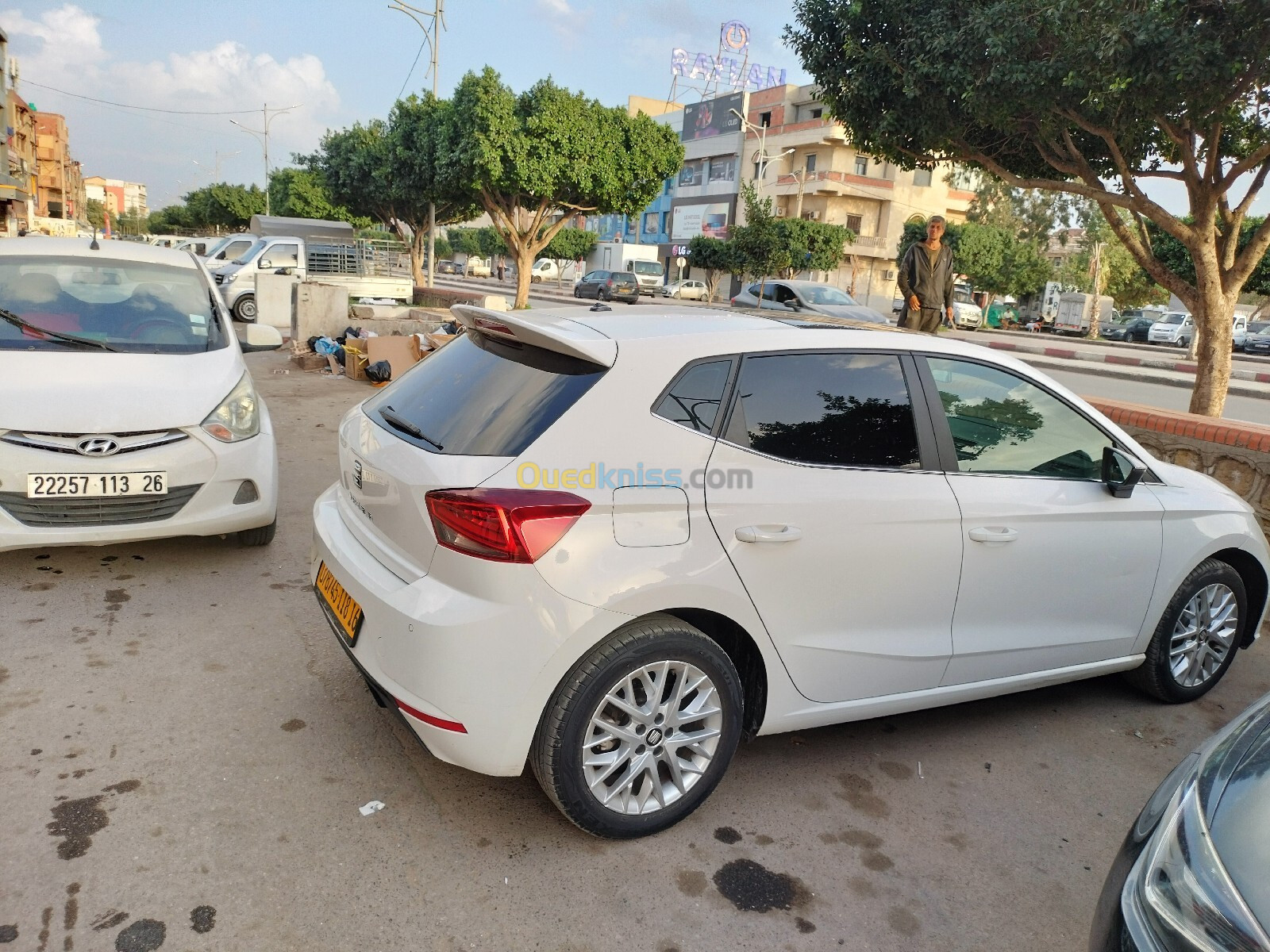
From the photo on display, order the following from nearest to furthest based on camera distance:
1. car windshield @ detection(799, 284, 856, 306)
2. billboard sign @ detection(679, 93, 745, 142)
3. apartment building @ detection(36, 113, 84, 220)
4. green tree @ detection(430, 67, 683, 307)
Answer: car windshield @ detection(799, 284, 856, 306)
green tree @ detection(430, 67, 683, 307)
billboard sign @ detection(679, 93, 745, 142)
apartment building @ detection(36, 113, 84, 220)

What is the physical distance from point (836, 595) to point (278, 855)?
1831mm

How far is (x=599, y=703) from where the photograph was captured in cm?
249

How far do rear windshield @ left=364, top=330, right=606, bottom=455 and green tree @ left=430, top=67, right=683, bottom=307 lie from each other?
17672 mm

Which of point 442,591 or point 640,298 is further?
point 640,298

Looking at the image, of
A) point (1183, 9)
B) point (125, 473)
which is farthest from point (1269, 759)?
point (1183, 9)

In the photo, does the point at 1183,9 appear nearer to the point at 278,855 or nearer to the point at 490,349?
the point at 490,349

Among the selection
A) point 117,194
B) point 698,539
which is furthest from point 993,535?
point 117,194

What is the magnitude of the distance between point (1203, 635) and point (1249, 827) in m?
2.66

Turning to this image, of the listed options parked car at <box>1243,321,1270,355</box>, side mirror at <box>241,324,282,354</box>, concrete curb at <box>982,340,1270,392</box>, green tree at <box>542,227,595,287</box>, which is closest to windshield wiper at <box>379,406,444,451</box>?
side mirror at <box>241,324,282,354</box>

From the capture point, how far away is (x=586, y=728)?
249 cm

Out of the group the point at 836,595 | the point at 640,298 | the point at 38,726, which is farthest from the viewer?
the point at 640,298

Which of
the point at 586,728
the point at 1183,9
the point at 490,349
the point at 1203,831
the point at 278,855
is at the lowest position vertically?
the point at 278,855

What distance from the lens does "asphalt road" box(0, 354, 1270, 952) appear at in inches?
91.1

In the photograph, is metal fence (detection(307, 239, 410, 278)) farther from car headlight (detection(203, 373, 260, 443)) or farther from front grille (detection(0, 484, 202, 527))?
front grille (detection(0, 484, 202, 527))
